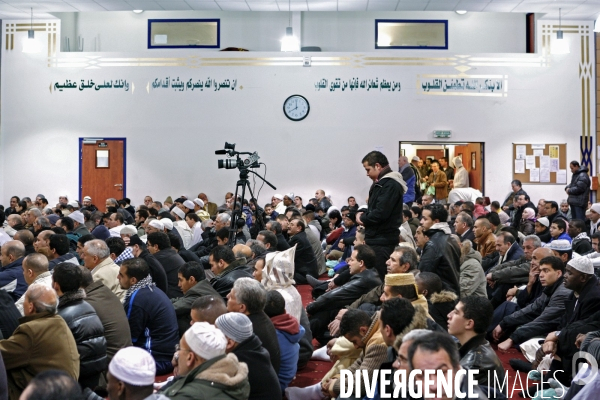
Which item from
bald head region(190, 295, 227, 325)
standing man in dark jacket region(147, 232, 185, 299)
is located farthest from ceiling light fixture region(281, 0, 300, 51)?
bald head region(190, 295, 227, 325)

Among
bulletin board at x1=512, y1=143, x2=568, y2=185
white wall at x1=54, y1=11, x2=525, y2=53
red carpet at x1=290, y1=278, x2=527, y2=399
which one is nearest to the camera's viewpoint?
red carpet at x1=290, y1=278, x2=527, y2=399

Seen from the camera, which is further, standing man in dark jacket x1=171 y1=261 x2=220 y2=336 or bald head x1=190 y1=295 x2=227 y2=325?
standing man in dark jacket x1=171 y1=261 x2=220 y2=336

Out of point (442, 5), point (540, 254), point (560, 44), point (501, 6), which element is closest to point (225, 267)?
point (540, 254)

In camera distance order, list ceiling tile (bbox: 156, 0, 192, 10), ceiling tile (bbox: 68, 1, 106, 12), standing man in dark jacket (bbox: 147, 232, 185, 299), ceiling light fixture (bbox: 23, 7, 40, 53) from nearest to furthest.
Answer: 1. standing man in dark jacket (bbox: 147, 232, 185, 299)
2. ceiling tile (bbox: 156, 0, 192, 10)
3. ceiling tile (bbox: 68, 1, 106, 12)
4. ceiling light fixture (bbox: 23, 7, 40, 53)

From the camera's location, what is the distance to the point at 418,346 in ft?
7.64

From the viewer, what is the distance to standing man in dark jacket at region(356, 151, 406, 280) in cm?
532

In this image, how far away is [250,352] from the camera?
3.18 m

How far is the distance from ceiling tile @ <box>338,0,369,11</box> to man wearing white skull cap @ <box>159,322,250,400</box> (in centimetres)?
986

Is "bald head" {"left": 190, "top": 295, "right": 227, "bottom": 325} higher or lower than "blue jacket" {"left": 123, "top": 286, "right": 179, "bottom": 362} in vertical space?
higher

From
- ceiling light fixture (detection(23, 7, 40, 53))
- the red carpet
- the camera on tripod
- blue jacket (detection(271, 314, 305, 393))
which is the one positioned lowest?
the red carpet

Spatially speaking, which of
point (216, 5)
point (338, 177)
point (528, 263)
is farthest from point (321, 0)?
point (528, 263)

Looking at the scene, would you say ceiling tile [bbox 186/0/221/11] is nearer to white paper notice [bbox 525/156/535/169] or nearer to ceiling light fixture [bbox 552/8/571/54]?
ceiling light fixture [bbox 552/8/571/54]

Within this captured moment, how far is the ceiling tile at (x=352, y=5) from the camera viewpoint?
11852 mm

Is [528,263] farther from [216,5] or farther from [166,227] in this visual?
[216,5]
